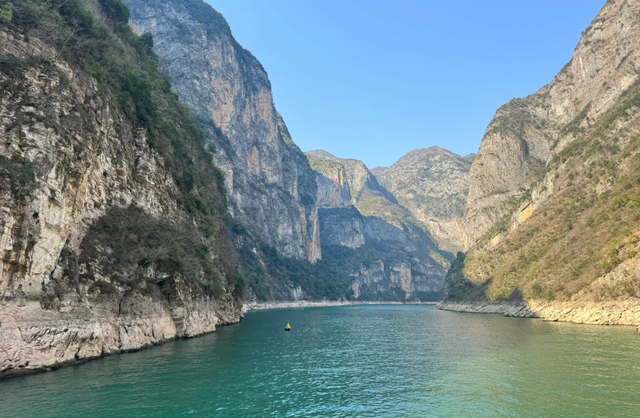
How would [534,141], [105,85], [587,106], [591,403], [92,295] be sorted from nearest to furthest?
[591,403], [92,295], [105,85], [587,106], [534,141]

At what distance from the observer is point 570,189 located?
8150cm

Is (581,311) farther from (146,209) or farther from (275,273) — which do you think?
(275,273)

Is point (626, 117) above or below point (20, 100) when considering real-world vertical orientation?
above

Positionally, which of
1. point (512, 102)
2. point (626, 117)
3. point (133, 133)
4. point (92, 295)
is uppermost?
point (512, 102)

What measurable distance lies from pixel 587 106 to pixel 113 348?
428 feet

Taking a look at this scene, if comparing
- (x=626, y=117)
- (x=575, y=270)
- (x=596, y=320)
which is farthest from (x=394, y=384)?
(x=626, y=117)

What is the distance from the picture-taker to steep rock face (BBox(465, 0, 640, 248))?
106 m

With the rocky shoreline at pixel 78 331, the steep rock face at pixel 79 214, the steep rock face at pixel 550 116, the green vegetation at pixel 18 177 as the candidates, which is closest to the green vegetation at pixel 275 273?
the steep rock face at pixel 79 214

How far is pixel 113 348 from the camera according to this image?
29047 mm

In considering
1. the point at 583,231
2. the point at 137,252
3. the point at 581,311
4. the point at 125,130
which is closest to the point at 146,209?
the point at 137,252

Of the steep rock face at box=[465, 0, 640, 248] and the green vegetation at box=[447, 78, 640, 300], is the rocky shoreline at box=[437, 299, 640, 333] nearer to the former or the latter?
the green vegetation at box=[447, 78, 640, 300]

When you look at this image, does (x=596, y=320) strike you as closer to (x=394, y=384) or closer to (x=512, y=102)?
(x=394, y=384)

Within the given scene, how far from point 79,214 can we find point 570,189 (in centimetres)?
8792

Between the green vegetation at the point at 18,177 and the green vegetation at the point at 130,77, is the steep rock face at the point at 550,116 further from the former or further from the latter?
the green vegetation at the point at 18,177
